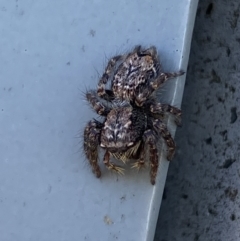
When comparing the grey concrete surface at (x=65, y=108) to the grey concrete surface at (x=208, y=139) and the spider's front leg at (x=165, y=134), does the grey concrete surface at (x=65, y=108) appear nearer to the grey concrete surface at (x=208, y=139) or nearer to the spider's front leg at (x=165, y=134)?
the spider's front leg at (x=165, y=134)

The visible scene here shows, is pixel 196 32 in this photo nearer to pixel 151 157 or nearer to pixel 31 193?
pixel 151 157

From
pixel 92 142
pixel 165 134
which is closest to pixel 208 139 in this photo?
pixel 165 134

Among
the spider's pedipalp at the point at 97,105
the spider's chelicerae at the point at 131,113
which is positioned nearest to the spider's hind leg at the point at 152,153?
the spider's chelicerae at the point at 131,113

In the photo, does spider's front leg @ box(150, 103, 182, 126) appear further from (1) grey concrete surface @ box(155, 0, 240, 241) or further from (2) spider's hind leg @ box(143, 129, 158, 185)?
(1) grey concrete surface @ box(155, 0, 240, 241)

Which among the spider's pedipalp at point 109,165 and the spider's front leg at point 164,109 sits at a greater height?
the spider's front leg at point 164,109

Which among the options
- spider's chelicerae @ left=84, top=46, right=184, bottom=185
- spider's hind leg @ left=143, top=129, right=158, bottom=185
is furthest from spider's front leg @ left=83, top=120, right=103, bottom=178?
spider's hind leg @ left=143, top=129, right=158, bottom=185

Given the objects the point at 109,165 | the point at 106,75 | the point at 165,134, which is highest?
the point at 106,75

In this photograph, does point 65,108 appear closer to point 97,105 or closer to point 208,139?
point 97,105

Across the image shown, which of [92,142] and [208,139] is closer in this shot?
[92,142]
